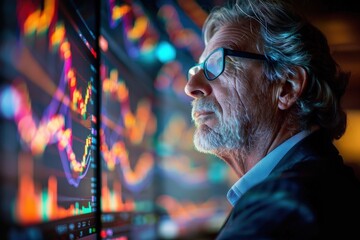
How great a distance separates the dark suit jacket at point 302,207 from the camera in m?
0.85

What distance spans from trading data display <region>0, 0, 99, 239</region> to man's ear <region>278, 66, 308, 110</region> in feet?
1.84

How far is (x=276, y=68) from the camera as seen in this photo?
136 centimetres

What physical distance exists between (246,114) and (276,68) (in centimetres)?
17

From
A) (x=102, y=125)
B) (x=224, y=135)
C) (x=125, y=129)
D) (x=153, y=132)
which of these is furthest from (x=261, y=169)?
(x=153, y=132)

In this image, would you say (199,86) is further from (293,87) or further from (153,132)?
(153,132)

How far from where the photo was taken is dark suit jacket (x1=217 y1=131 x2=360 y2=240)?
0.85 m

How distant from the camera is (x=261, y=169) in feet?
4.09

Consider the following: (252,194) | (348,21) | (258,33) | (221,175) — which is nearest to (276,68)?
(258,33)

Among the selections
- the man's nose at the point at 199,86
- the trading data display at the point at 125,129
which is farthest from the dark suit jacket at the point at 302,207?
the trading data display at the point at 125,129

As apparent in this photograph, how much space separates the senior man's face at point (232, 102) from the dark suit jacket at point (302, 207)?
302 mm

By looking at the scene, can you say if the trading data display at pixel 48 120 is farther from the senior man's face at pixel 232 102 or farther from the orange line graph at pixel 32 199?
the senior man's face at pixel 232 102

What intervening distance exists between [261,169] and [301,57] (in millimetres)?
375

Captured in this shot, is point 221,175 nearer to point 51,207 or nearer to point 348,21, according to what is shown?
point 348,21

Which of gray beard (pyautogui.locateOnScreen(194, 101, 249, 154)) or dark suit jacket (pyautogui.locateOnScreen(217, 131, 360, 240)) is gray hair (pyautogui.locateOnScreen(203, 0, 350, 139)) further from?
dark suit jacket (pyautogui.locateOnScreen(217, 131, 360, 240))
